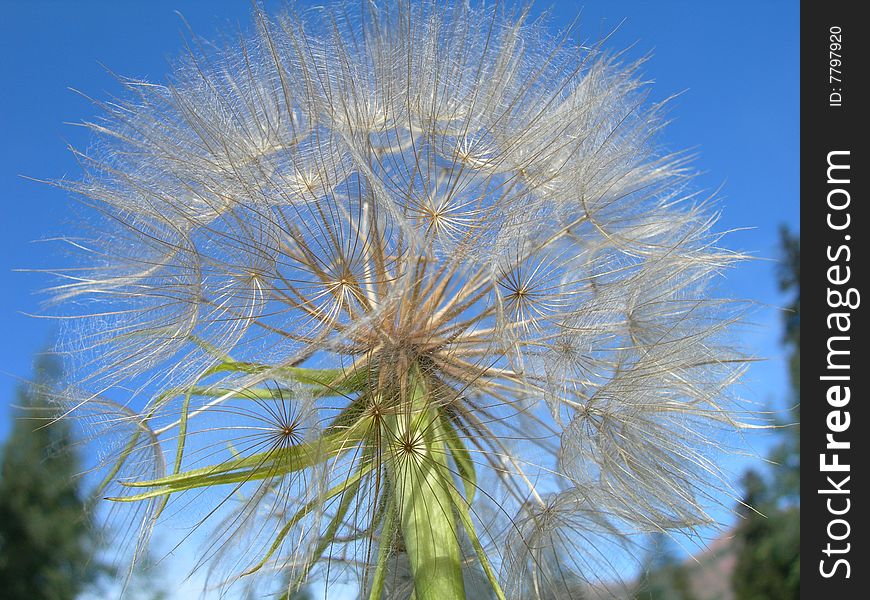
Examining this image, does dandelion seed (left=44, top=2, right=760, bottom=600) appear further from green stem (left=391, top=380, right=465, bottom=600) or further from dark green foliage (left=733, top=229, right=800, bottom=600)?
dark green foliage (left=733, top=229, right=800, bottom=600)

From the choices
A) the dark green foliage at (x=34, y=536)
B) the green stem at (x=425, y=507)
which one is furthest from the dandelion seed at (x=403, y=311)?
the dark green foliage at (x=34, y=536)

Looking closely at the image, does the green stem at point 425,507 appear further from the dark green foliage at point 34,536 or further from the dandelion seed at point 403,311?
the dark green foliage at point 34,536

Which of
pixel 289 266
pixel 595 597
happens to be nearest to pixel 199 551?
pixel 289 266

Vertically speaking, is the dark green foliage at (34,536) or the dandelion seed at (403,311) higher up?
the dandelion seed at (403,311)

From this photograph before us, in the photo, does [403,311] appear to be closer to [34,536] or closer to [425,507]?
[425,507]

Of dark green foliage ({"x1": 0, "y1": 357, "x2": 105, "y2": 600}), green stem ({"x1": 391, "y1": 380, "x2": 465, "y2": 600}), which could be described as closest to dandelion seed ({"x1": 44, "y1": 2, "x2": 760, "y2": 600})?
green stem ({"x1": 391, "y1": 380, "x2": 465, "y2": 600})

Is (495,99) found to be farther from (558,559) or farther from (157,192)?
(558,559)
